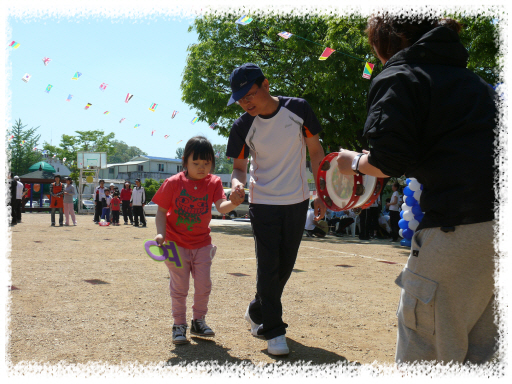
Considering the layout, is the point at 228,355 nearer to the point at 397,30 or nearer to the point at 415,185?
the point at 415,185

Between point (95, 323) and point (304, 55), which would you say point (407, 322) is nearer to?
point (95, 323)

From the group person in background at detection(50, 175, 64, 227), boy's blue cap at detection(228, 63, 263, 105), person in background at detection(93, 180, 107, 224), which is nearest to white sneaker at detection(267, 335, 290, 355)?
boy's blue cap at detection(228, 63, 263, 105)

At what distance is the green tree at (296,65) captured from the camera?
15031mm

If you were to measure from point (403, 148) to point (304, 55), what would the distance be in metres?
16.0

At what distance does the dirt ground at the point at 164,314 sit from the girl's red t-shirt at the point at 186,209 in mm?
743

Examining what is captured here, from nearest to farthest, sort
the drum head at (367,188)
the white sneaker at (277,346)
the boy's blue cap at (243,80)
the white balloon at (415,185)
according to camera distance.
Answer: the drum head at (367,188), the white balloon at (415,185), the white sneaker at (277,346), the boy's blue cap at (243,80)

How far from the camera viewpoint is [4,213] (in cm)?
355

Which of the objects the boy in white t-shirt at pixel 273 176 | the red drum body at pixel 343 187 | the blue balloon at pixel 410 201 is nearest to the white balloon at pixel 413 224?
the blue balloon at pixel 410 201

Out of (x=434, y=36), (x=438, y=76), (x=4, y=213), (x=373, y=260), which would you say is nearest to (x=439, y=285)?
A: (x=438, y=76)

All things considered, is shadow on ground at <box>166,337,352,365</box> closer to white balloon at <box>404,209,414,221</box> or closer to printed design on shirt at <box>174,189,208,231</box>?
printed design on shirt at <box>174,189,208,231</box>

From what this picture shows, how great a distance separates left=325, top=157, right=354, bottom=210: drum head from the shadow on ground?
1141 mm

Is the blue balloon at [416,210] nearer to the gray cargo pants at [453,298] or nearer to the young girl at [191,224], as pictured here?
the gray cargo pants at [453,298]

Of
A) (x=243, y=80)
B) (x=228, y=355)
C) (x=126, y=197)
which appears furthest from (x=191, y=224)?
(x=126, y=197)

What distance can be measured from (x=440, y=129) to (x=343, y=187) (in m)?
0.79
